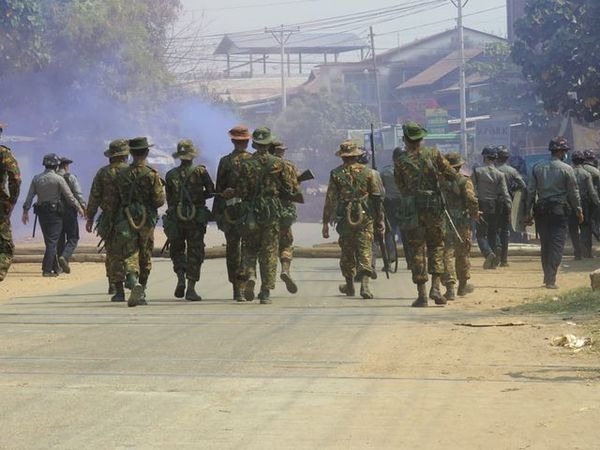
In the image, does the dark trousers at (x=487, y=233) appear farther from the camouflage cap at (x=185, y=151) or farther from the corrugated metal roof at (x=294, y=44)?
the corrugated metal roof at (x=294, y=44)

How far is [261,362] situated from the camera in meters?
→ 10.4

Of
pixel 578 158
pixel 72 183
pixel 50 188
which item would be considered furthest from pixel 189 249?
pixel 578 158

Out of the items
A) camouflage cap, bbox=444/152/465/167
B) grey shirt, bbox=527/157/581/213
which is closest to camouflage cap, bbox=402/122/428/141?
camouflage cap, bbox=444/152/465/167

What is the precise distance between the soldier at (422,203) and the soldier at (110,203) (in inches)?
119

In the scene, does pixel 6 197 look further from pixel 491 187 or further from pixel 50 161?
pixel 491 187

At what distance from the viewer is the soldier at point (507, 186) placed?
22641mm

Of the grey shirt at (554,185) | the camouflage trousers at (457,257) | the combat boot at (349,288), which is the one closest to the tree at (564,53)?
the grey shirt at (554,185)

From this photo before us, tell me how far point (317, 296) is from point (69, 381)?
7.93m

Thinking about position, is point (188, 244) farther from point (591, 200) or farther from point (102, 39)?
point (102, 39)

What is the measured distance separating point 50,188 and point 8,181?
8.23 metres

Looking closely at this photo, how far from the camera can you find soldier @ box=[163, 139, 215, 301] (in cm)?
1630

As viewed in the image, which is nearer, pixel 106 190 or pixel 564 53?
pixel 106 190

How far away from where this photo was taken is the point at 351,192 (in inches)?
657

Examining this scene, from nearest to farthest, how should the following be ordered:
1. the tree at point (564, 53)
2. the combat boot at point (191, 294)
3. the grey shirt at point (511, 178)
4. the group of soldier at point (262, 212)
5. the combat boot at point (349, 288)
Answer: the group of soldier at point (262, 212) → the combat boot at point (191, 294) → the combat boot at point (349, 288) → the grey shirt at point (511, 178) → the tree at point (564, 53)
